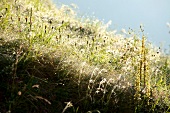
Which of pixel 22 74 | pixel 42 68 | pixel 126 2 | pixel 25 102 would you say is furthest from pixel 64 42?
pixel 126 2

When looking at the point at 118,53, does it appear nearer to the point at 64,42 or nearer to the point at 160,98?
the point at 64,42

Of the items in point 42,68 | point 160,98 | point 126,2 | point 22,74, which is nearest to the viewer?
point 22,74

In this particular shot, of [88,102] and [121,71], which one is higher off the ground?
[121,71]

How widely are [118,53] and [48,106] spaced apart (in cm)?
198

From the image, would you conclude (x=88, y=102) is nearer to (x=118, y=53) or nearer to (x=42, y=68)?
(x=42, y=68)

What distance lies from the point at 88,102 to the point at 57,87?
1.10ft

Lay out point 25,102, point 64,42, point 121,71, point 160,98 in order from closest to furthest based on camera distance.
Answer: point 25,102 < point 160,98 < point 121,71 < point 64,42

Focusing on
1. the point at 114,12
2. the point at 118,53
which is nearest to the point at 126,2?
the point at 114,12

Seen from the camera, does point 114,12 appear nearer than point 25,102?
No

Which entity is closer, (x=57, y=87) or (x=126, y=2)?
(x=57, y=87)

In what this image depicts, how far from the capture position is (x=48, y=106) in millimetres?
3168

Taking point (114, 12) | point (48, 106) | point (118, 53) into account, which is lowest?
point (48, 106)

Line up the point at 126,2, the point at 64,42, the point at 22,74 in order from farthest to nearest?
1. the point at 126,2
2. the point at 64,42
3. the point at 22,74

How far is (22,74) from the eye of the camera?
3277 millimetres
